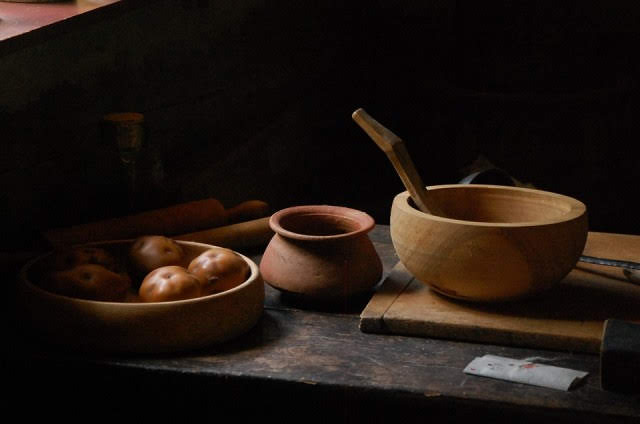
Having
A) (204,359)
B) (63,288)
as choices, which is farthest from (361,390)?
(63,288)

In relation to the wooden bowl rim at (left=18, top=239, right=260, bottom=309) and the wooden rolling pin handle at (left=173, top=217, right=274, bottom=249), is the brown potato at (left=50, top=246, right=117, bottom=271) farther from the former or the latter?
the wooden rolling pin handle at (left=173, top=217, right=274, bottom=249)

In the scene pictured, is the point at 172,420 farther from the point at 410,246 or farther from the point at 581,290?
the point at 581,290

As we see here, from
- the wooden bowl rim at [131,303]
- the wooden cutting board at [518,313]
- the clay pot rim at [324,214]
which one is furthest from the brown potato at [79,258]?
the wooden cutting board at [518,313]

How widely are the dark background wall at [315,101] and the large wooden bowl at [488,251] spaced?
25.4 inches

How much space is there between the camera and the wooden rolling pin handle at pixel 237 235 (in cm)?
160

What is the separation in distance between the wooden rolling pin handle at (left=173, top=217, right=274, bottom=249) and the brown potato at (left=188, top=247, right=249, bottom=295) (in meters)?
0.28

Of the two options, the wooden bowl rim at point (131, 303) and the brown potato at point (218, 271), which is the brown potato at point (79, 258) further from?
the brown potato at point (218, 271)

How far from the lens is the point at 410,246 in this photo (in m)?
1.33

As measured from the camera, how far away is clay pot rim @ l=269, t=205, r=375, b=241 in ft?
4.43

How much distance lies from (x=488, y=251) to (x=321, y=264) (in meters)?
0.24

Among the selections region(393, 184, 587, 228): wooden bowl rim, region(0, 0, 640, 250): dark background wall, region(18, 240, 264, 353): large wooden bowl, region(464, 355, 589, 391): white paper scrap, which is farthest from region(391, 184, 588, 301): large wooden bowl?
region(0, 0, 640, 250): dark background wall

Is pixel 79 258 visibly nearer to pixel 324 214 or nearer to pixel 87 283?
pixel 87 283

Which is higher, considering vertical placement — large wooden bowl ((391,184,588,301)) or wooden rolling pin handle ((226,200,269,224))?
large wooden bowl ((391,184,588,301))

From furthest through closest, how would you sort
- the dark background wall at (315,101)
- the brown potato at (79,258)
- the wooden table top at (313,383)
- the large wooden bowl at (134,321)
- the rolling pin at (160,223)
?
1. the dark background wall at (315,101)
2. the rolling pin at (160,223)
3. the brown potato at (79,258)
4. the large wooden bowl at (134,321)
5. the wooden table top at (313,383)
